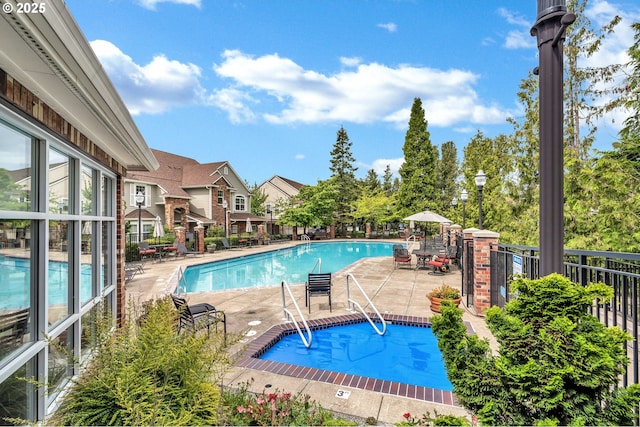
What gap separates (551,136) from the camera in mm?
2307

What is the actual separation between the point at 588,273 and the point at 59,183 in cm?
838

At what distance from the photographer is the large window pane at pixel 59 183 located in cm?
292

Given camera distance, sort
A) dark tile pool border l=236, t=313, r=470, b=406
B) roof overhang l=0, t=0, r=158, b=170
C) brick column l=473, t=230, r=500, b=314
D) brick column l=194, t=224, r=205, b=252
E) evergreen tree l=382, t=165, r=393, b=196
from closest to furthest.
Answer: roof overhang l=0, t=0, r=158, b=170 → dark tile pool border l=236, t=313, r=470, b=406 → brick column l=473, t=230, r=500, b=314 → brick column l=194, t=224, r=205, b=252 → evergreen tree l=382, t=165, r=393, b=196

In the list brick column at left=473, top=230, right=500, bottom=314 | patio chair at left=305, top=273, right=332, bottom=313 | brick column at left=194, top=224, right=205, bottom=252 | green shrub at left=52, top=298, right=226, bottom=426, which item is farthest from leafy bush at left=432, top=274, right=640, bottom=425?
brick column at left=194, top=224, right=205, bottom=252

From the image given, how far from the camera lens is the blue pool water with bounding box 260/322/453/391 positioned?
4961mm

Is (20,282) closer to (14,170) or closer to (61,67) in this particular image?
(14,170)

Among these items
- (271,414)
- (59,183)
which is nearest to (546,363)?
(271,414)

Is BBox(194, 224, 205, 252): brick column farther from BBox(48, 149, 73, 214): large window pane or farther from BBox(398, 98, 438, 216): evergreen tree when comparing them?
BBox(398, 98, 438, 216): evergreen tree

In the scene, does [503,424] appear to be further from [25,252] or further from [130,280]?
[130,280]

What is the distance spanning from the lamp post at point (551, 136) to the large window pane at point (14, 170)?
3.99 m

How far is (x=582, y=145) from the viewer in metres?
11.5

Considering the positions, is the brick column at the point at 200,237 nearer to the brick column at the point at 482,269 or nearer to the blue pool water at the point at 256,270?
the blue pool water at the point at 256,270

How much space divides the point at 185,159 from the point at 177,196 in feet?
28.5

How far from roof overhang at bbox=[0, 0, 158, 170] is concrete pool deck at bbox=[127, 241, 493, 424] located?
7.79ft
